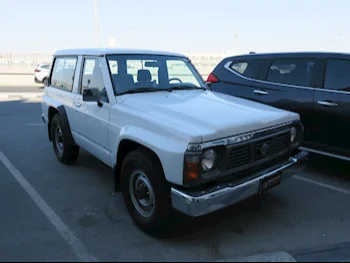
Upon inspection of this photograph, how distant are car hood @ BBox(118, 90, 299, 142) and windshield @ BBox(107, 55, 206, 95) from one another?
0.65 ft

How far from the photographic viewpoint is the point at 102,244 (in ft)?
10.4

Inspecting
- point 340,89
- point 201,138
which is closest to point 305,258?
point 201,138

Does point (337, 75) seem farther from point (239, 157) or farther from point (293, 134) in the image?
point (239, 157)

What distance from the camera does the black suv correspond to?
15.3 feet

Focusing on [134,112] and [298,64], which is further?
[298,64]

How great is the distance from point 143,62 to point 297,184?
2.82 meters

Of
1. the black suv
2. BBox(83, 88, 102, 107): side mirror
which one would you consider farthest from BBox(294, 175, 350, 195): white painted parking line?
BBox(83, 88, 102, 107): side mirror

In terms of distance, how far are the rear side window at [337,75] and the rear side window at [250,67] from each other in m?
1.17

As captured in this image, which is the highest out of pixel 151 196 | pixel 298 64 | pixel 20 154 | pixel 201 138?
pixel 298 64

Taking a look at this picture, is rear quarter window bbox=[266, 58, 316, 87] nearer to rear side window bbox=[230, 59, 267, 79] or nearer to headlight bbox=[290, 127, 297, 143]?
rear side window bbox=[230, 59, 267, 79]

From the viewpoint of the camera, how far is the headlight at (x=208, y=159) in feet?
9.29

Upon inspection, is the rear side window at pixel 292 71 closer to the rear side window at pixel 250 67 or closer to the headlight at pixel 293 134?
the rear side window at pixel 250 67

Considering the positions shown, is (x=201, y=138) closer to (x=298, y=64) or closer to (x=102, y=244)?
(x=102, y=244)

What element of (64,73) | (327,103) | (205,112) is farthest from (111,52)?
(327,103)
